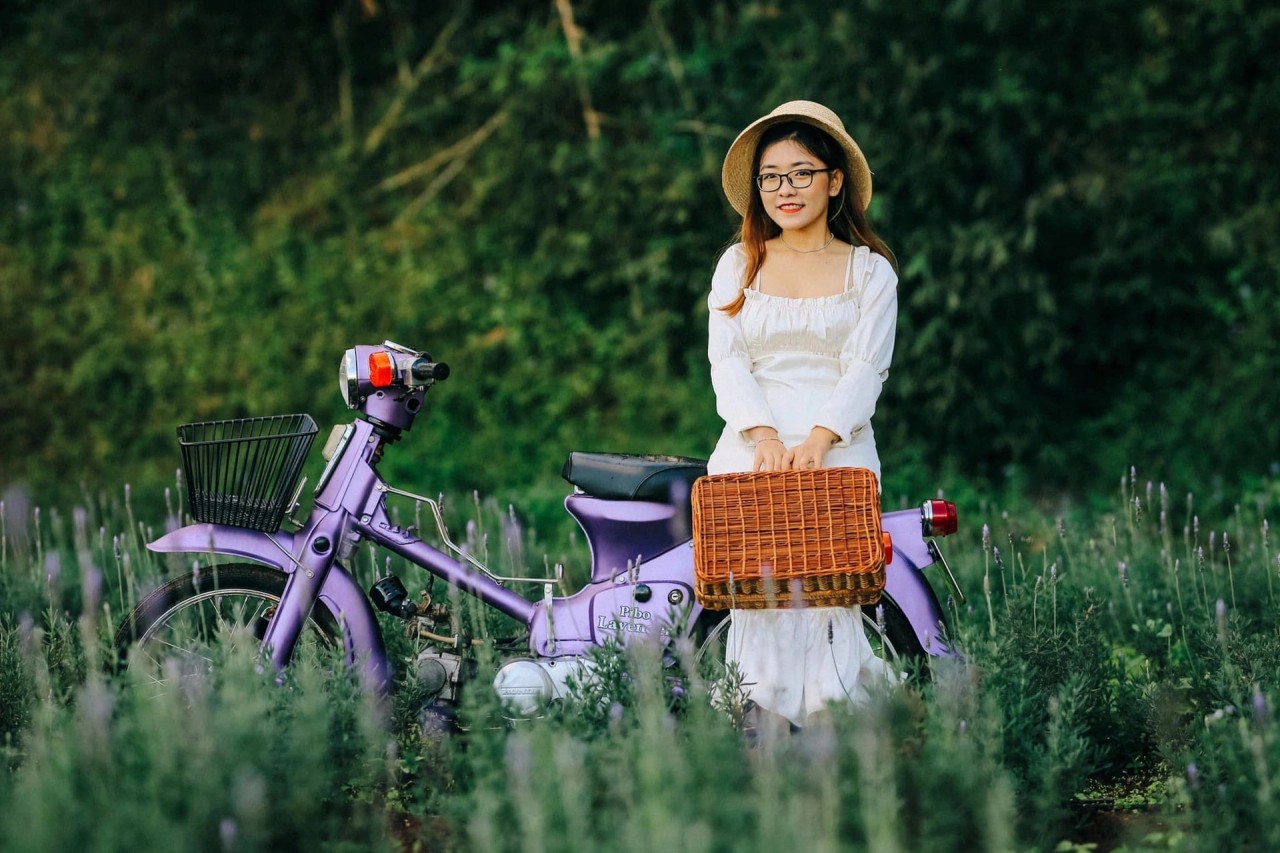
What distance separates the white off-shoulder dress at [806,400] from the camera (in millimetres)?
3824

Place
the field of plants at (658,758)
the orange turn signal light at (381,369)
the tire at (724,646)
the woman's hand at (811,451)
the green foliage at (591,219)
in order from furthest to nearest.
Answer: the green foliage at (591,219)
the orange turn signal light at (381,369)
the woman's hand at (811,451)
the tire at (724,646)
the field of plants at (658,758)

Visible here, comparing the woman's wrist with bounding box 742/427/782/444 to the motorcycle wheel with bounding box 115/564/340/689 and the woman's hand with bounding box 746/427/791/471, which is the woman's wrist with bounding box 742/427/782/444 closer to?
the woman's hand with bounding box 746/427/791/471

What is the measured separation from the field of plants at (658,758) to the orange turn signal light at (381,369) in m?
0.63

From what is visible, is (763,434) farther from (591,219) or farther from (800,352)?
(591,219)

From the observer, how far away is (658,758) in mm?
2840

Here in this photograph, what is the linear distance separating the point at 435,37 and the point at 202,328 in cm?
240

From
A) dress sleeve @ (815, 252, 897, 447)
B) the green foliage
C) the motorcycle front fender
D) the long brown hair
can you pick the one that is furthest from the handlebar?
the green foliage

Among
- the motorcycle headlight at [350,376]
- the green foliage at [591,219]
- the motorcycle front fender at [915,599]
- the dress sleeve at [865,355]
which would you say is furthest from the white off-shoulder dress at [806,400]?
the green foliage at [591,219]

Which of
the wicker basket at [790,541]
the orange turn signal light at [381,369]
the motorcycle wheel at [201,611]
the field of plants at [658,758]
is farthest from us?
the orange turn signal light at [381,369]

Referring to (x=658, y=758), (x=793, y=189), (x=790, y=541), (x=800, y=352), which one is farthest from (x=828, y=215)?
(x=658, y=758)

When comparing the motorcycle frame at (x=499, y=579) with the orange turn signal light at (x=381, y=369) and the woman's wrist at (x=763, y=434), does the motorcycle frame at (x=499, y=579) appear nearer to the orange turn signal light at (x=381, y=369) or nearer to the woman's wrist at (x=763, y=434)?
the orange turn signal light at (x=381, y=369)

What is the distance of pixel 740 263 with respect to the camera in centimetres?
405

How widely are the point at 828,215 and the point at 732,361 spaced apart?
0.56m

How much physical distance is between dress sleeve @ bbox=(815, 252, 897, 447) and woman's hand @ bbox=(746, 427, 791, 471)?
0.12 m
